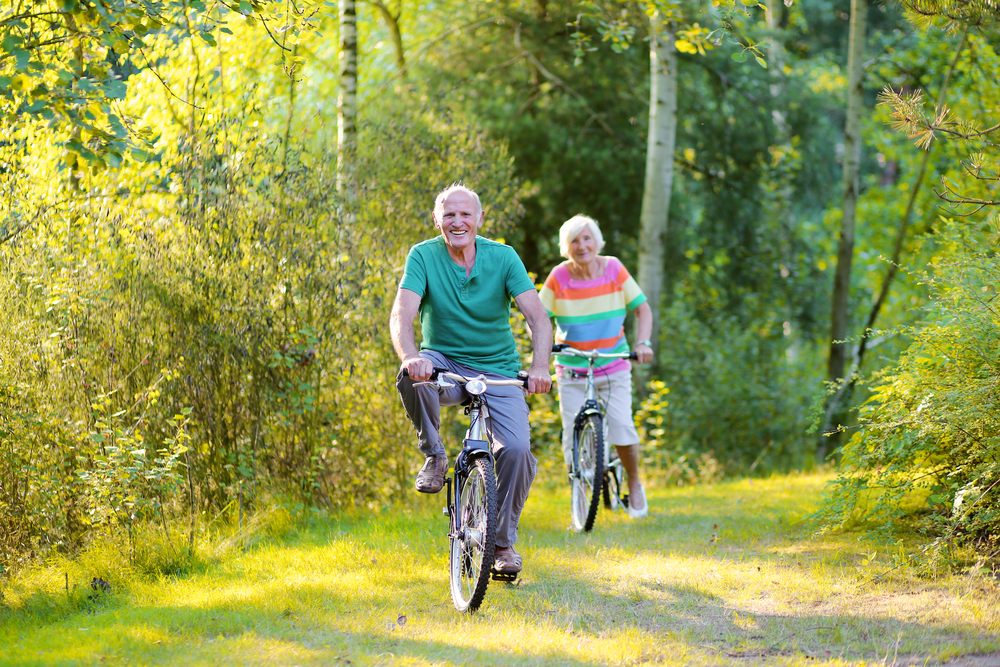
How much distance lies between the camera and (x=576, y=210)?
14562 mm

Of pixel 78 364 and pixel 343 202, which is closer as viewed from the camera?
pixel 78 364

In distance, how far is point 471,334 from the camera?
15.6ft

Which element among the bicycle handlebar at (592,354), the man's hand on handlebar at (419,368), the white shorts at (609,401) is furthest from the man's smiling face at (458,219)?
the white shorts at (609,401)

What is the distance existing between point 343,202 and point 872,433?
13.7 ft

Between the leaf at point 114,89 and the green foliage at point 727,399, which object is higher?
the leaf at point 114,89

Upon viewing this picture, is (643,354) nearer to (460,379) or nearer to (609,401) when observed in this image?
(609,401)

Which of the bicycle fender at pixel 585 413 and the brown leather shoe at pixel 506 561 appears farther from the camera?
the bicycle fender at pixel 585 413

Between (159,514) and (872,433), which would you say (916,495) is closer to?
(872,433)

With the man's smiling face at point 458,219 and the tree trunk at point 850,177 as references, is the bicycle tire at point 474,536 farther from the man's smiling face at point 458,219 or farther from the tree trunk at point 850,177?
the tree trunk at point 850,177

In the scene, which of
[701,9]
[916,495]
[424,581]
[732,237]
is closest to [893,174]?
[732,237]

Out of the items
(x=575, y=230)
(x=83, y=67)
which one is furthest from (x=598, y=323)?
(x=83, y=67)

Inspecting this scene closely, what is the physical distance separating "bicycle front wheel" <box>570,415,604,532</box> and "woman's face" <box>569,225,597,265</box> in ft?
3.66

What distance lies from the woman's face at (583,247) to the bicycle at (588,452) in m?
0.63

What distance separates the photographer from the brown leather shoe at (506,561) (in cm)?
458
